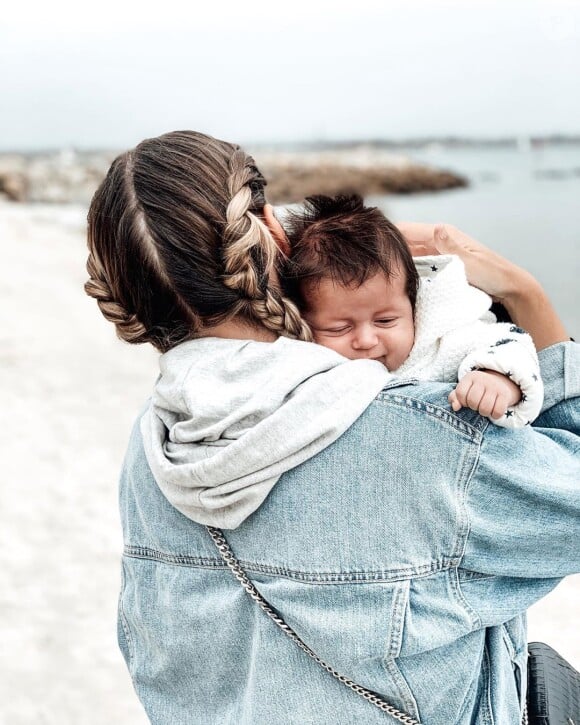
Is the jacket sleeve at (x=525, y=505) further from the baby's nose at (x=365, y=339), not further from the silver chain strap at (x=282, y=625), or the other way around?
the baby's nose at (x=365, y=339)

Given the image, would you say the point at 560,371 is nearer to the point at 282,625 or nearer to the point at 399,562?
the point at 399,562

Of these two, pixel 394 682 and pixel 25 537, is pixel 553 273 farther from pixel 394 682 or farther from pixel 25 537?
pixel 394 682

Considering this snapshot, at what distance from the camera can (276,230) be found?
1.36 m

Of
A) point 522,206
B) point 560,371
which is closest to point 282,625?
point 560,371

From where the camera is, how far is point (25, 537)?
4.27 m

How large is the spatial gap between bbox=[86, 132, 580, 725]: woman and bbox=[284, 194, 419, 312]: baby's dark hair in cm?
16

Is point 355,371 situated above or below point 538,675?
above

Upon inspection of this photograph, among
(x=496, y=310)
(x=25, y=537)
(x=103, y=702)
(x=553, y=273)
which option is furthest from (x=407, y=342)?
(x=553, y=273)

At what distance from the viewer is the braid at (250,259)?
46.6 inches

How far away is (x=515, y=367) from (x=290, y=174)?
2117 cm

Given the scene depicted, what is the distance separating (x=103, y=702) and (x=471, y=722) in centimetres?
220

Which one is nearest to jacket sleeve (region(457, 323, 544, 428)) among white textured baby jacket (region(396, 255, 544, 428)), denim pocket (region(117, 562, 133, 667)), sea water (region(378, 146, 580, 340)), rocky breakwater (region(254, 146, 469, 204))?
white textured baby jacket (region(396, 255, 544, 428))

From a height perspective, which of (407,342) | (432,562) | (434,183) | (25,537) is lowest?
(434,183)

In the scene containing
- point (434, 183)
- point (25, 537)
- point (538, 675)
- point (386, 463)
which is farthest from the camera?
point (434, 183)
